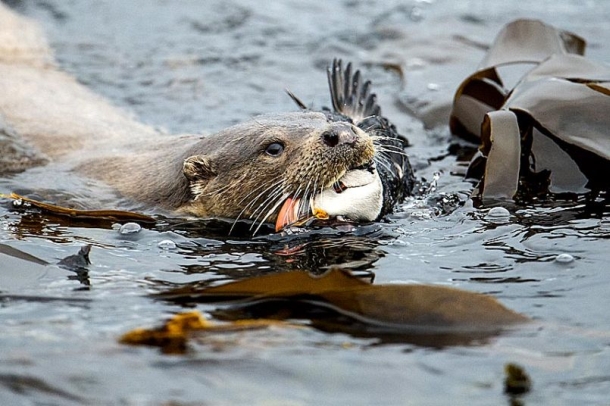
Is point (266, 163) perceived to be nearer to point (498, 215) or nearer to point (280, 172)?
point (280, 172)

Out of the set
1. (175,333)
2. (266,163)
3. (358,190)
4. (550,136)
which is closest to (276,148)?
(266,163)

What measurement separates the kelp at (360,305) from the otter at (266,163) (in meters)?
0.97

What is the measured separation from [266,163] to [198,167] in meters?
0.34

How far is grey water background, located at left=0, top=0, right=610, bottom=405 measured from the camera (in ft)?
8.13

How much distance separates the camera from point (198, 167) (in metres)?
4.31

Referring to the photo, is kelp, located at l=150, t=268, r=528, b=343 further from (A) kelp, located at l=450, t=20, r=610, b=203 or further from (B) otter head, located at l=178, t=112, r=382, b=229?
(A) kelp, located at l=450, t=20, r=610, b=203

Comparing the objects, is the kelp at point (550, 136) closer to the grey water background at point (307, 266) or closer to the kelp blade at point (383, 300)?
the grey water background at point (307, 266)

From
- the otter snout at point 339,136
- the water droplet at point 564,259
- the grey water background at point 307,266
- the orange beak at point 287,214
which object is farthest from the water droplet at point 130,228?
the water droplet at point 564,259

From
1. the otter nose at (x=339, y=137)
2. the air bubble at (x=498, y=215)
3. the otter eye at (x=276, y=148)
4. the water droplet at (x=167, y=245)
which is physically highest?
the otter nose at (x=339, y=137)

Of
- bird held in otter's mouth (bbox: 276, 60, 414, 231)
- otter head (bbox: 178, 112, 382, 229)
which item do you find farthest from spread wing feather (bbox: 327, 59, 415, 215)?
otter head (bbox: 178, 112, 382, 229)

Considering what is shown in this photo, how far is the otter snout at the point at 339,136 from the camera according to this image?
3904mm

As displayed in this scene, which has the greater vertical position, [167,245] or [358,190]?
[358,190]

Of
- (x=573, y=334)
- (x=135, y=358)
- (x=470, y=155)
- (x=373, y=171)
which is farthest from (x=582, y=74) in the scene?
(x=135, y=358)

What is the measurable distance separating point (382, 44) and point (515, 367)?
5.83 metres
